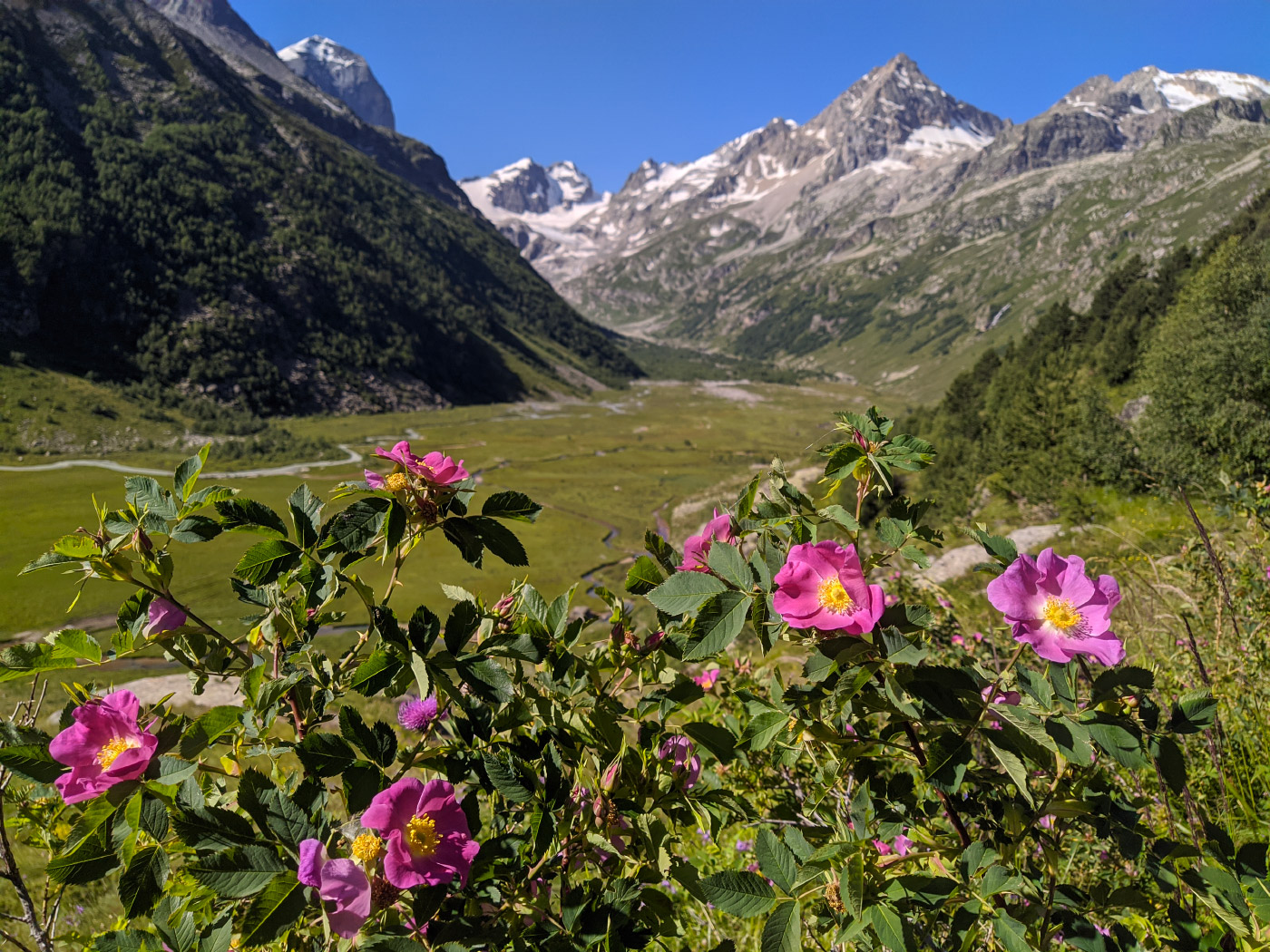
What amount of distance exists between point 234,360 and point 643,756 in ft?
397

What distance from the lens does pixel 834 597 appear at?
138 cm

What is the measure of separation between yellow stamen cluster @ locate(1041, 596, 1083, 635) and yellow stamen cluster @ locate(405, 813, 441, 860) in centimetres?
155

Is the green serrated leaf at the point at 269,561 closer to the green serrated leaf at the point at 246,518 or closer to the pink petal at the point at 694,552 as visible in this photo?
the green serrated leaf at the point at 246,518

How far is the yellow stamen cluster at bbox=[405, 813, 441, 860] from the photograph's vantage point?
1.31 meters

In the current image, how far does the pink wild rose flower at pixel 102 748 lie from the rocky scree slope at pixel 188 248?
4469 inches

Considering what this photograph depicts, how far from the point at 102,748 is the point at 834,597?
1696mm

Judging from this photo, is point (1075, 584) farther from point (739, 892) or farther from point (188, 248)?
point (188, 248)

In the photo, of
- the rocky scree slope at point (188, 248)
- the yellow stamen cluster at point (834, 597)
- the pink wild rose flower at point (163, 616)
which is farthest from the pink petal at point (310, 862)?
the rocky scree slope at point (188, 248)

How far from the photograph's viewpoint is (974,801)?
76.5 inches

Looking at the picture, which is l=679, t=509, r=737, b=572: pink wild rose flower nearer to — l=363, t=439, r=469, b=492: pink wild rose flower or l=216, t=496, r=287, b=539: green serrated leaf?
l=363, t=439, r=469, b=492: pink wild rose flower

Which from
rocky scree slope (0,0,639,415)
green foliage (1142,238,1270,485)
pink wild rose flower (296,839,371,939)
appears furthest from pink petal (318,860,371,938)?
rocky scree slope (0,0,639,415)

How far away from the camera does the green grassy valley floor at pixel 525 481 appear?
1324 inches

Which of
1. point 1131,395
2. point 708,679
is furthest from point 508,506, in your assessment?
point 1131,395

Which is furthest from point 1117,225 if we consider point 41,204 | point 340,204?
point 41,204
